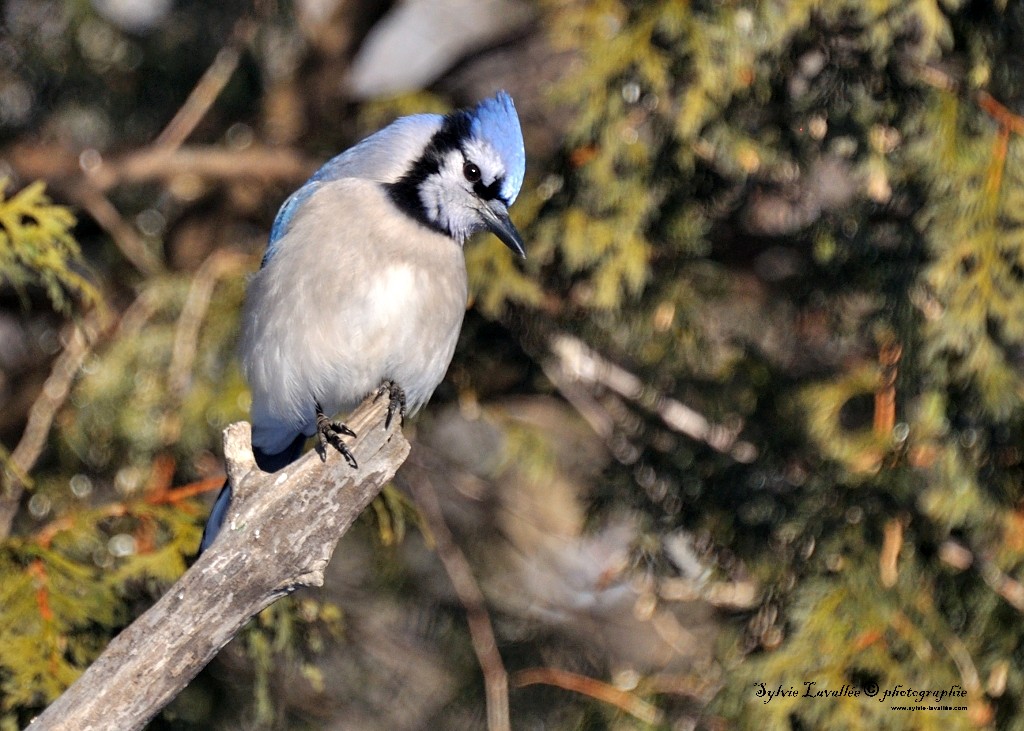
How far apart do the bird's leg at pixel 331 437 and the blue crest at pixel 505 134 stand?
0.68 metres

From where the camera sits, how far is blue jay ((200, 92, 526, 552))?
115 inches

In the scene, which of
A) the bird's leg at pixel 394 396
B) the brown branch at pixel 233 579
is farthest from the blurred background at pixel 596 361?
the brown branch at pixel 233 579

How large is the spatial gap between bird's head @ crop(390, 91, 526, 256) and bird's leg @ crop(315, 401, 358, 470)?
0.56 meters

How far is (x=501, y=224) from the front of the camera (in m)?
3.01

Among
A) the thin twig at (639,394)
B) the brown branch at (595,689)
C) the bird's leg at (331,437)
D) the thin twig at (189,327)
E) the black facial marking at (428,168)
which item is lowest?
the brown branch at (595,689)

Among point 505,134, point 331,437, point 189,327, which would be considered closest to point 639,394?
point 505,134

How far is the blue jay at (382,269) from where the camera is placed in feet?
9.59

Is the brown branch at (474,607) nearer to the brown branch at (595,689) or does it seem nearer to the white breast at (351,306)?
the brown branch at (595,689)

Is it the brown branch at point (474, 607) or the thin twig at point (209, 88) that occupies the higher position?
the thin twig at point (209, 88)

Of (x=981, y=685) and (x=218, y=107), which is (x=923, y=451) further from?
(x=218, y=107)

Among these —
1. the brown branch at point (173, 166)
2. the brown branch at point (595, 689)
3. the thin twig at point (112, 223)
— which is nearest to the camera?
the brown branch at point (595, 689)

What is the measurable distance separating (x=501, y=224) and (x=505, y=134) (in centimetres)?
20

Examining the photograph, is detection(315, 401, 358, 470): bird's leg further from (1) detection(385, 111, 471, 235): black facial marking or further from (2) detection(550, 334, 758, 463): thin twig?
(2) detection(550, 334, 758, 463): thin twig

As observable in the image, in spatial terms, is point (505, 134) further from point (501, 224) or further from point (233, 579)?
point (233, 579)
